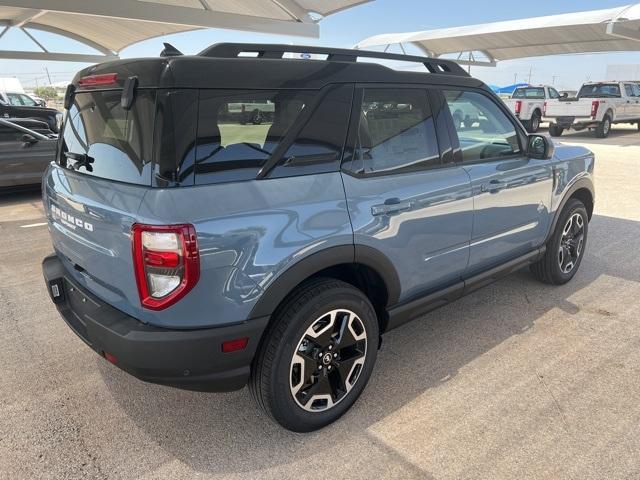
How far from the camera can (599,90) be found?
18.1 metres

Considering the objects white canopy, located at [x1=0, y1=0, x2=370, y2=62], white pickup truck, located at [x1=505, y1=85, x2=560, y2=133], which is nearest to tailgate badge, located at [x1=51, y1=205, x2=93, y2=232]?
white canopy, located at [x1=0, y1=0, x2=370, y2=62]

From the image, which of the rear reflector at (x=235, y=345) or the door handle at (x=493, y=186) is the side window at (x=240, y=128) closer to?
the rear reflector at (x=235, y=345)

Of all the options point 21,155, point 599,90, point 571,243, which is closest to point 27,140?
point 21,155

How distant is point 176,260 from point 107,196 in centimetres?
52

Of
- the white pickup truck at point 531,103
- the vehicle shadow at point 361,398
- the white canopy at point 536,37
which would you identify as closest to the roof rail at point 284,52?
the vehicle shadow at point 361,398

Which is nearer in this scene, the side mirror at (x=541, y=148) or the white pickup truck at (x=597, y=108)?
the side mirror at (x=541, y=148)

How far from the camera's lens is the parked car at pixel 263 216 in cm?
196

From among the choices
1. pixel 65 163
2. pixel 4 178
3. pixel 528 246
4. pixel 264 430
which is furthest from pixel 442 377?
pixel 4 178

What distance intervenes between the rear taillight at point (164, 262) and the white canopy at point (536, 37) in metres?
21.8

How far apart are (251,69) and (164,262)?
0.93 m

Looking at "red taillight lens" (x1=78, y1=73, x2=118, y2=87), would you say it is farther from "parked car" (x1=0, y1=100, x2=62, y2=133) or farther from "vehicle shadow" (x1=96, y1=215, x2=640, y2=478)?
"parked car" (x1=0, y1=100, x2=62, y2=133)

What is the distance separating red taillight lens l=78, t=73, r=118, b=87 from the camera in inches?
88.1

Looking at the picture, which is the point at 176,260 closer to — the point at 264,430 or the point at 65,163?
the point at 264,430

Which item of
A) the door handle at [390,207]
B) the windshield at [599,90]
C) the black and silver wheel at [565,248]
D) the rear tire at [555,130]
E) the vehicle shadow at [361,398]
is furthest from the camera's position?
the windshield at [599,90]
